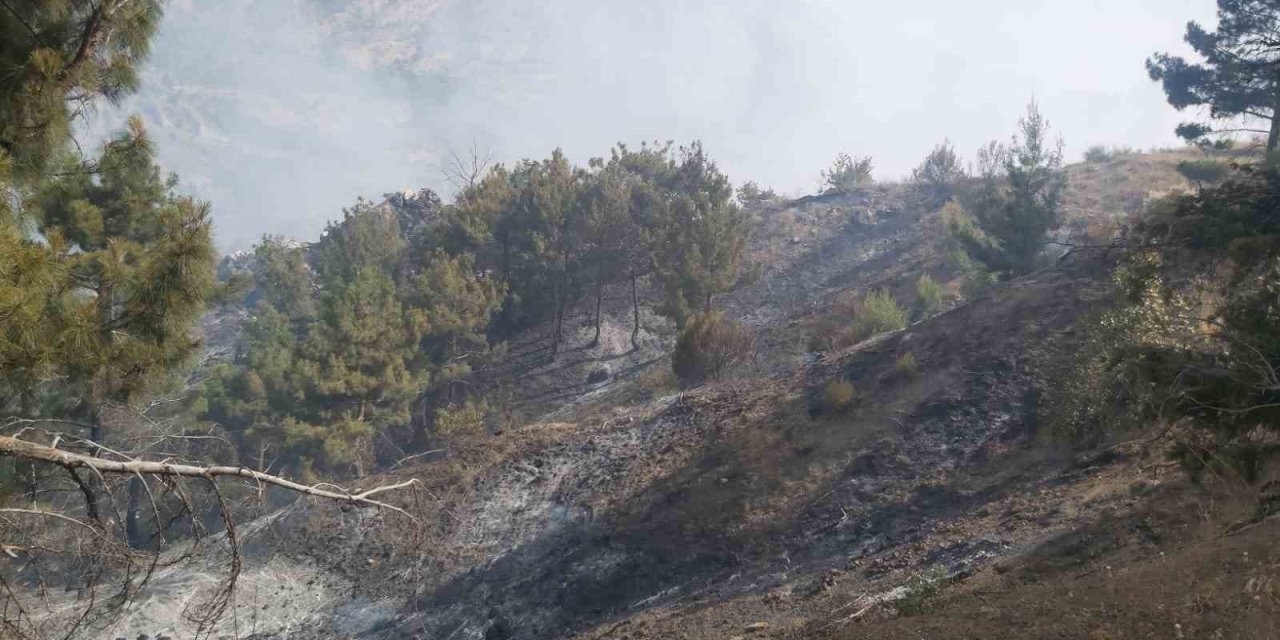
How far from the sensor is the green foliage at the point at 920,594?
7.68 m

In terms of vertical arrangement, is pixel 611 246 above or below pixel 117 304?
above

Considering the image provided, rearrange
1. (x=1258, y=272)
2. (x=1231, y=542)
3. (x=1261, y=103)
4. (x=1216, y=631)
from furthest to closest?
1. (x=1261, y=103)
2. (x=1258, y=272)
3. (x=1231, y=542)
4. (x=1216, y=631)

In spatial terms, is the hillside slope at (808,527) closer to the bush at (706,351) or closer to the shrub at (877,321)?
the bush at (706,351)

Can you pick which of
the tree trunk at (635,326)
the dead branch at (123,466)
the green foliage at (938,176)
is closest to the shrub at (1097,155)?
the green foliage at (938,176)

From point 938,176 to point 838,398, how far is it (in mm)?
34839

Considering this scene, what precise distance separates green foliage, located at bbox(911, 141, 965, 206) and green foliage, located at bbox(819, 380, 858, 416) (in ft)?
98.0

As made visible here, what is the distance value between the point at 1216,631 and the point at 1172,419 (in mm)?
1920

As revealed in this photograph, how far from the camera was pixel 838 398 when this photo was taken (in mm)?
15820

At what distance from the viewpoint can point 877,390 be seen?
16.0 meters

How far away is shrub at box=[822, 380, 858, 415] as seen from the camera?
15.8 metres

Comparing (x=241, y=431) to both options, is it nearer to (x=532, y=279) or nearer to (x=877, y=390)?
(x=532, y=279)

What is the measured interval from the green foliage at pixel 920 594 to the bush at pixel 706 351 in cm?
1396

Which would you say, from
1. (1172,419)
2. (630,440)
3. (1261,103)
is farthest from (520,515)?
(1261,103)

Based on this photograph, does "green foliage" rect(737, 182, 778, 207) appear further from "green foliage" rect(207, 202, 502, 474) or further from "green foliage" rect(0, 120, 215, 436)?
"green foliage" rect(0, 120, 215, 436)
